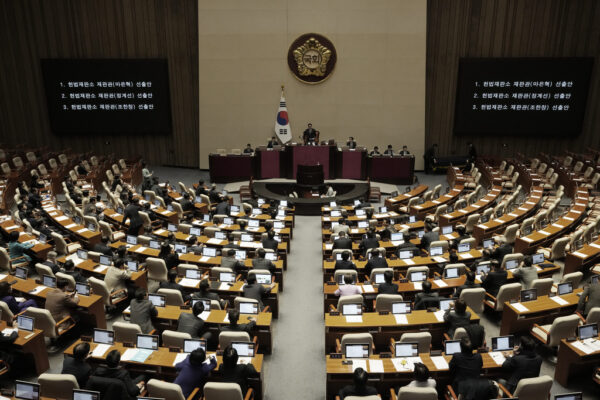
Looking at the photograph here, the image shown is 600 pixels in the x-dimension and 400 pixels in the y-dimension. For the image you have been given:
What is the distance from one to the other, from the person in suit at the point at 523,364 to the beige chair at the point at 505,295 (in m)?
2.18

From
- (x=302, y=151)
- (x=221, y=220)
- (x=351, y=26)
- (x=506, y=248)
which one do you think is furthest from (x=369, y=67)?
(x=506, y=248)

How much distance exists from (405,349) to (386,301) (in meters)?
1.34

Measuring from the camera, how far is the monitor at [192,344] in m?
6.33

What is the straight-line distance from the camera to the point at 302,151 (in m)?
19.6

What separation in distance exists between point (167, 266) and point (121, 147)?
51.3ft

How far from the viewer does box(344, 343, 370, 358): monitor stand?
625cm

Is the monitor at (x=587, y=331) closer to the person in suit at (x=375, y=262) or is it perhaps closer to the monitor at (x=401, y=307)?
the monitor at (x=401, y=307)

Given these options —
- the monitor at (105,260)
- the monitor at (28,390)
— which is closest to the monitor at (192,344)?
the monitor at (28,390)

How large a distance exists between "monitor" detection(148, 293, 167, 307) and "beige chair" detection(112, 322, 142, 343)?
3.19 ft

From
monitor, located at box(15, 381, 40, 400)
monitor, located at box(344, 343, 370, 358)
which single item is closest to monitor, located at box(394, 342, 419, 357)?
monitor, located at box(344, 343, 370, 358)

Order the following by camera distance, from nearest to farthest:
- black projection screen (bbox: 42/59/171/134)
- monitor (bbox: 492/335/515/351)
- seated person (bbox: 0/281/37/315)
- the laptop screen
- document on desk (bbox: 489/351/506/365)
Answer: document on desk (bbox: 489/351/506/365) → monitor (bbox: 492/335/515/351) → the laptop screen → seated person (bbox: 0/281/37/315) → black projection screen (bbox: 42/59/171/134)

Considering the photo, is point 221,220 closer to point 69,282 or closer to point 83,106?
point 69,282

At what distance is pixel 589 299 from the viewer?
7391mm

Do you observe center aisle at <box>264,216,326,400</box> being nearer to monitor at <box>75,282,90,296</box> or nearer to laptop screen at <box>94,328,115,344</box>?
laptop screen at <box>94,328,115,344</box>
